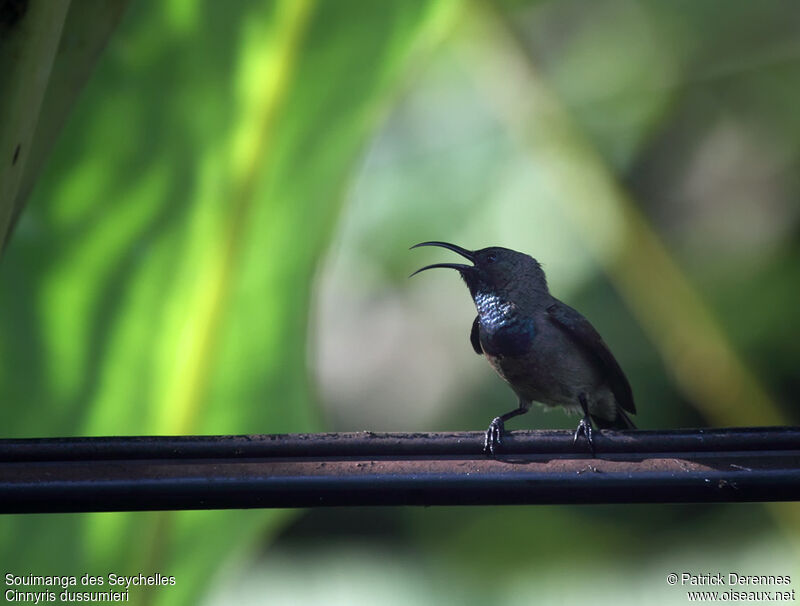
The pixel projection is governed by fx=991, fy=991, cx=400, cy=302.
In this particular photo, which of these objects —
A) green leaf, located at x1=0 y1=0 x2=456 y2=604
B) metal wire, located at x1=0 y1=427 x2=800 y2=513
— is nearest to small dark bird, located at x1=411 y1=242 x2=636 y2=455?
green leaf, located at x1=0 y1=0 x2=456 y2=604

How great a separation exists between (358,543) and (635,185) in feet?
9.80

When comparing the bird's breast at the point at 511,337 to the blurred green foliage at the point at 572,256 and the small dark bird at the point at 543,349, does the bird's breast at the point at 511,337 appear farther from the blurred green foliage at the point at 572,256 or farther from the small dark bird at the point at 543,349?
the blurred green foliage at the point at 572,256

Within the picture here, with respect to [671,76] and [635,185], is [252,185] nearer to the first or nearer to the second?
[635,185]

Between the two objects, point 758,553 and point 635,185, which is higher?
point 635,185

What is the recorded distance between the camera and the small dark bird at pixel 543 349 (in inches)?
99.5

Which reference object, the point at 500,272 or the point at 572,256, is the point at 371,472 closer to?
the point at 500,272

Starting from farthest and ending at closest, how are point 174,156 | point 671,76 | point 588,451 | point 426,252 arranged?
point 671,76 < point 426,252 < point 174,156 < point 588,451

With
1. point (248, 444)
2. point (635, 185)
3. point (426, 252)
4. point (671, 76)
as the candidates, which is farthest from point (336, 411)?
point (248, 444)

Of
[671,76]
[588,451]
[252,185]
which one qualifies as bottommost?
[588,451]

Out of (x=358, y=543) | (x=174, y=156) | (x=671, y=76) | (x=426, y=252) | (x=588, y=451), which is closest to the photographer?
(x=588, y=451)

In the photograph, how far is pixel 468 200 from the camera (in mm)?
6582

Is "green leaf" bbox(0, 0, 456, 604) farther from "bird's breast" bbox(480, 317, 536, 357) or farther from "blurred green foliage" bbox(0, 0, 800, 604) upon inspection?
"blurred green foliage" bbox(0, 0, 800, 604)

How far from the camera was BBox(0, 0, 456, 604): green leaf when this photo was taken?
2271 millimetres

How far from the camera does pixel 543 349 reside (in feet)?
8.27
